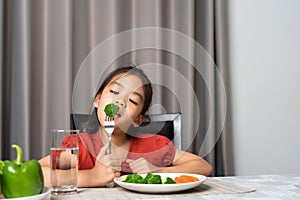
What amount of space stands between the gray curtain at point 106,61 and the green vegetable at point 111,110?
0.88 metres

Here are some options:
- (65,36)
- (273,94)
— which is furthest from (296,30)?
(65,36)

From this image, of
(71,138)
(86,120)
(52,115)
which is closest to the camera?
(71,138)

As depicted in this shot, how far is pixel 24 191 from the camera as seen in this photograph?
Result: 0.99 meters

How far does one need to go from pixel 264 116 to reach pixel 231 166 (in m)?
0.36

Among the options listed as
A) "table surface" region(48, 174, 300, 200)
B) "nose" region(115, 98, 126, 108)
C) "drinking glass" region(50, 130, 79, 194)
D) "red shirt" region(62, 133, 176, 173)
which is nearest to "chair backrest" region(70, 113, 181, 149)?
"red shirt" region(62, 133, 176, 173)

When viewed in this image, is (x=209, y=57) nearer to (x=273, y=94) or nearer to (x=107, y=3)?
(x=273, y=94)

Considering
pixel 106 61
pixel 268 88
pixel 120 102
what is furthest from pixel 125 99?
pixel 268 88

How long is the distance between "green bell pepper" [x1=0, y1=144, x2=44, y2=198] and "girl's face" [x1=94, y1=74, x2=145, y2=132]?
1.81ft

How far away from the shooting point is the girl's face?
1.59m

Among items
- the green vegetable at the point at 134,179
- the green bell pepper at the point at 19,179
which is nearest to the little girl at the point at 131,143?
the green vegetable at the point at 134,179

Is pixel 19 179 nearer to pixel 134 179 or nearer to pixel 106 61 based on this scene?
pixel 134 179

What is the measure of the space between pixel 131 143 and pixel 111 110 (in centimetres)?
41

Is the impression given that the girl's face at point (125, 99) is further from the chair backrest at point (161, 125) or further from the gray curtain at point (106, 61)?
the gray curtain at point (106, 61)

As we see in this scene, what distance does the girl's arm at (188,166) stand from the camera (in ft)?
4.93
